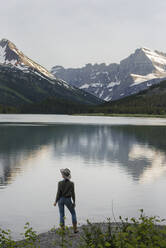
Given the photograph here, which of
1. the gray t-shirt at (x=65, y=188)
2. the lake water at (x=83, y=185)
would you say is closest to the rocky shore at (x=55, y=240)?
the gray t-shirt at (x=65, y=188)

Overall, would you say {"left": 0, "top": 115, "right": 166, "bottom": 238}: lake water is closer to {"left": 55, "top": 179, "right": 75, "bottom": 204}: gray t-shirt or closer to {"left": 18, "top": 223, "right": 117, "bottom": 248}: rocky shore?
{"left": 18, "top": 223, "right": 117, "bottom": 248}: rocky shore

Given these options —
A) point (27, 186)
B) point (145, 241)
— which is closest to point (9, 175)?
point (27, 186)

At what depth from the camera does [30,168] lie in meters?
47.0

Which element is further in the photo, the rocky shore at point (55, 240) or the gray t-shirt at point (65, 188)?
the gray t-shirt at point (65, 188)

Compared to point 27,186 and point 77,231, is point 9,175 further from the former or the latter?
point 77,231

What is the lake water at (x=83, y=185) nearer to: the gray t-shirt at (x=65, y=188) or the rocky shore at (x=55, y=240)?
the rocky shore at (x=55, y=240)

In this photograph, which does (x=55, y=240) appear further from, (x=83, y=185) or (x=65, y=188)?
(x=83, y=185)

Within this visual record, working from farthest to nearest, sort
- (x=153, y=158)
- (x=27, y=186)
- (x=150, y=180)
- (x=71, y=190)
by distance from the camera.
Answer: (x=153, y=158), (x=150, y=180), (x=27, y=186), (x=71, y=190)

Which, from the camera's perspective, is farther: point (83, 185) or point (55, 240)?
point (83, 185)

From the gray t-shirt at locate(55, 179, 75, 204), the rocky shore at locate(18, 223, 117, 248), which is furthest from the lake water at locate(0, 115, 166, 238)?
the gray t-shirt at locate(55, 179, 75, 204)

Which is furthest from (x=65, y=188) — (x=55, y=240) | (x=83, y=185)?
(x=83, y=185)

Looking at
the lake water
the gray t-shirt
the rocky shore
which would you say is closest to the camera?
the rocky shore

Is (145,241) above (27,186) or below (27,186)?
above

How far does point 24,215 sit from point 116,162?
30750 millimetres
